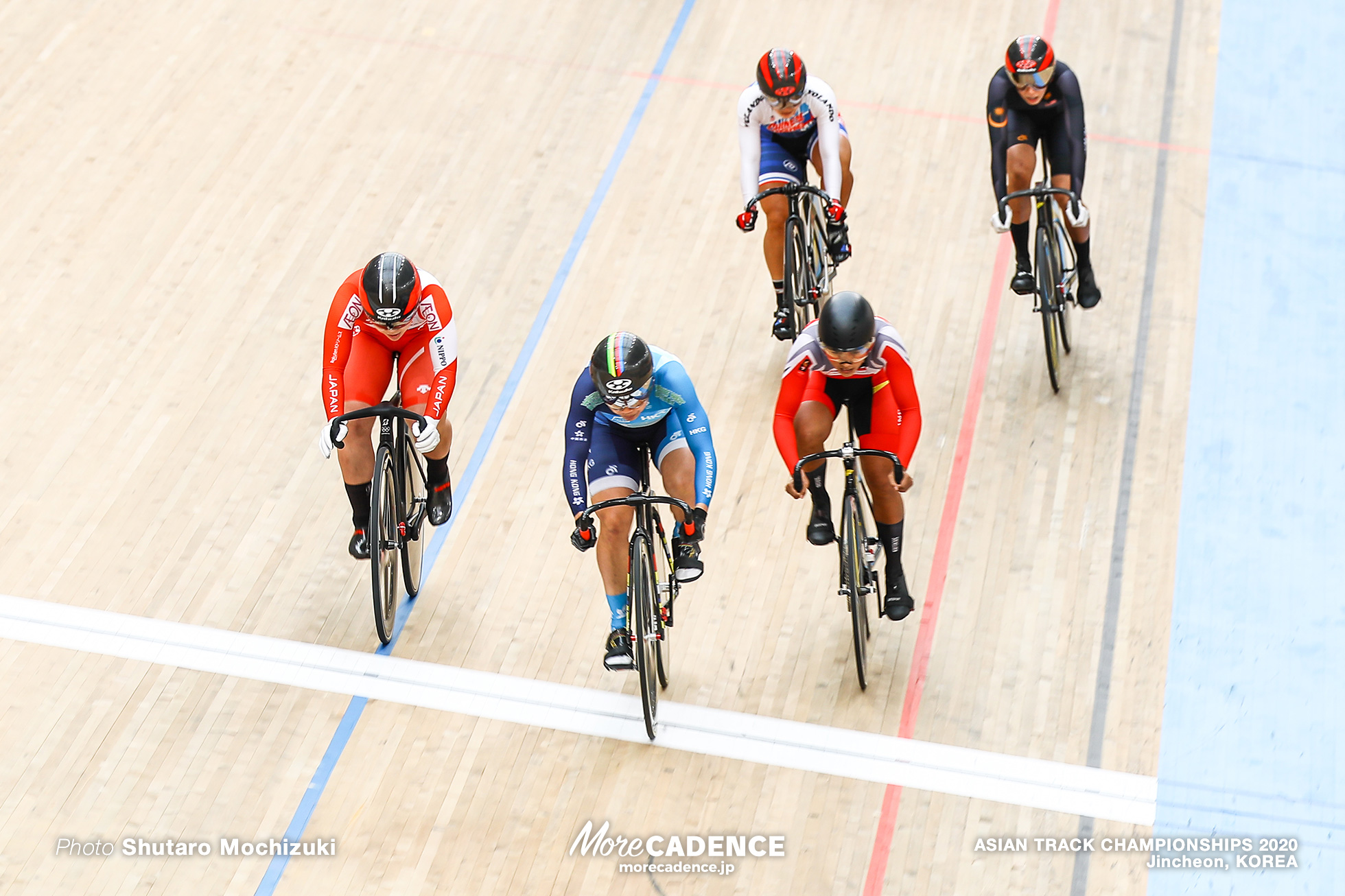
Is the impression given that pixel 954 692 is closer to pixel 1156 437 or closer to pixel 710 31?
pixel 1156 437

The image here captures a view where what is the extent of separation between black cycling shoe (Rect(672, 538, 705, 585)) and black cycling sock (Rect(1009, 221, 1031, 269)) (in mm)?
2406

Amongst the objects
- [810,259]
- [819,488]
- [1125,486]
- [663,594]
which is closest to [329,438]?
[663,594]

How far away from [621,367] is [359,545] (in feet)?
4.94

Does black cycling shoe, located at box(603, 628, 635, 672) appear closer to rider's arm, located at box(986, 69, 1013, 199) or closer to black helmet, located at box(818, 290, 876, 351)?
black helmet, located at box(818, 290, 876, 351)

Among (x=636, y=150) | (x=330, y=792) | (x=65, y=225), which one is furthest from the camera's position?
(x=636, y=150)

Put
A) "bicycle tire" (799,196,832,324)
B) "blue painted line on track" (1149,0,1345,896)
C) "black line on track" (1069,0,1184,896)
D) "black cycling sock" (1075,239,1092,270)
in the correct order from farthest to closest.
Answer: "bicycle tire" (799,196,832,324) → "black cycling sock" (1075,239,1092,270) → "black line on track" (1069,0,1184,896) → "blue painted line on track" (1149,0,1345,896)

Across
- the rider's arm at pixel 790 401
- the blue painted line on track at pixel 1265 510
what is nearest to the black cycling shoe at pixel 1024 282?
the blue painted line on track at pixel 1265 510

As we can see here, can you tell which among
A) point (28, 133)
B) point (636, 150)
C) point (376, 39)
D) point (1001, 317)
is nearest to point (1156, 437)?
point (1001, 317)

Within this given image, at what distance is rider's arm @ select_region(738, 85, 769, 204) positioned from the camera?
598 centimetres

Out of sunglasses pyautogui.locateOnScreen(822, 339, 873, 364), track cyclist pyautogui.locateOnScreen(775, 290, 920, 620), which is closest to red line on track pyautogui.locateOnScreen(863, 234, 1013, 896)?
track cyclist pyautogui.locateOnScreen(775, 290, 920, 620)

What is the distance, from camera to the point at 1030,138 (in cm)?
594

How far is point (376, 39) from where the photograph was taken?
338 inches

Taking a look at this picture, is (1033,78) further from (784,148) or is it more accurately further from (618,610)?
(618,610)

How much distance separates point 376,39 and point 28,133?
217 centimetres
